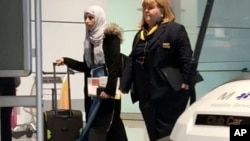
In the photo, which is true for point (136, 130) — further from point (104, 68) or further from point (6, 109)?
point (6, 109)

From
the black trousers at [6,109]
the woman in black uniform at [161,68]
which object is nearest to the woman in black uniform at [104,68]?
the woman in black uniform at [161,68]

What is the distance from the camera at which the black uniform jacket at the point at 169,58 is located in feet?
14.4

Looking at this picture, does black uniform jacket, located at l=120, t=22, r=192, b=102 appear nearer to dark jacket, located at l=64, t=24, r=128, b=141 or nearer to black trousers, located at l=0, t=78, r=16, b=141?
dark jacket, located at l=64, t=24, r=128, b=141

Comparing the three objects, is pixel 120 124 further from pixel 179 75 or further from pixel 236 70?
pixel 236 70

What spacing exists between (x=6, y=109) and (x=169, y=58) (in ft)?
7.05

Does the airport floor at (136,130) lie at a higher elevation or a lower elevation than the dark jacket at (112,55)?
lower

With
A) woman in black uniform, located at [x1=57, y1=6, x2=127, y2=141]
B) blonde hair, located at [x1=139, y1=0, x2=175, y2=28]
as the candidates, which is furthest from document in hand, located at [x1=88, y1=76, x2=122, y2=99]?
blonde hair, located at [x1=139, y1=0, x2=175, y2=28]

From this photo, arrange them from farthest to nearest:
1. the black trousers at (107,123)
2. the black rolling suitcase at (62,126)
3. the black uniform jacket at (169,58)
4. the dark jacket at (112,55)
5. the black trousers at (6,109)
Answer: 1. the black rolling suitcase at (62,126)
2. the black trousers at (107,123)
3. the dark jacket at (112,55)
4. the black uniform jacket at (169,58)
5. the black trousers at (6,109)

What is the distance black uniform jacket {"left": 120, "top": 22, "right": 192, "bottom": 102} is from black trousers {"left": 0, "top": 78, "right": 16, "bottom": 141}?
1915 millimetres

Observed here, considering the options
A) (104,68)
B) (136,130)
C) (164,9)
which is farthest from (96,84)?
(136,130)

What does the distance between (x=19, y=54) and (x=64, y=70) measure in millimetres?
4731

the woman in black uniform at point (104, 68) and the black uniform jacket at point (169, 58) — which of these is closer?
the black uniform jacket at point (169, 58)

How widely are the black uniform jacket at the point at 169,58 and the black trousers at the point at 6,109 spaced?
6.28ft

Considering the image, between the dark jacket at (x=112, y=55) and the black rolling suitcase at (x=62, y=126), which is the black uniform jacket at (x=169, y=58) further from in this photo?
the black rolling suitcase at (x=62, y=126)
